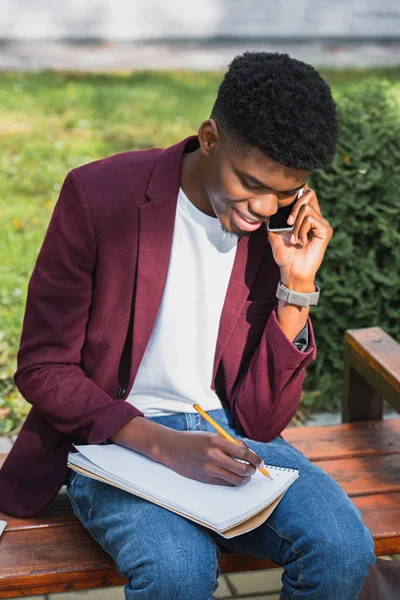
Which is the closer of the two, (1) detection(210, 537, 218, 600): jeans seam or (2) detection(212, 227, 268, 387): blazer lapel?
(1) detection(210, 537, 218, 600): jeans seam

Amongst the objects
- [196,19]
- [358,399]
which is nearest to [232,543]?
[358,399]

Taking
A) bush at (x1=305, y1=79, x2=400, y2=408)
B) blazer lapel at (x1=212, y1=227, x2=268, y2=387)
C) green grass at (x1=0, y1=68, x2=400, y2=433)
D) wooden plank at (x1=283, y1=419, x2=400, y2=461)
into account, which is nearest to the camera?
blazer lapel at (x1=212, y1=227, x2=268, y2=387)

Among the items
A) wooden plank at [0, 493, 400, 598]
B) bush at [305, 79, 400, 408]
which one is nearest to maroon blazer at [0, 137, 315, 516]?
wooden plank at [0, 493, 400, 598]

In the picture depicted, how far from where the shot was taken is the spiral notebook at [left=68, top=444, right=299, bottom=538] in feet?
7.31

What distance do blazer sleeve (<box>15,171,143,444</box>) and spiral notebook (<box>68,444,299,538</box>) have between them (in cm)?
9

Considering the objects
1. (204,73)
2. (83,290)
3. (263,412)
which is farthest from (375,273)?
(204,73)

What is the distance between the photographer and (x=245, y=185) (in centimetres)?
232

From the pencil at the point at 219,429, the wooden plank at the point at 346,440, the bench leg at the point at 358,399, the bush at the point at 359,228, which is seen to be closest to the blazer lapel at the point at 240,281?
the pencil at the point at 219,429

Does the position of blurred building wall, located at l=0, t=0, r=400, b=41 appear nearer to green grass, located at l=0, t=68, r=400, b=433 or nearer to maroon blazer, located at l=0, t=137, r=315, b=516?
green grass, located at l=0, t=68, r=400, b=433

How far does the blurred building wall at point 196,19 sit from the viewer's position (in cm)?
1034

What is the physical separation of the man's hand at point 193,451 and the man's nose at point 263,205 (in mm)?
547

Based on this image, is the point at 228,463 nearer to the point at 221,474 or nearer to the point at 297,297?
the point at 221,474

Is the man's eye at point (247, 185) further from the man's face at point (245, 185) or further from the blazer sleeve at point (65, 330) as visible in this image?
the blazer sleeve at point (65, 330)

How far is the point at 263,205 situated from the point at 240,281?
13.7 inches
